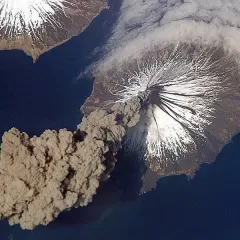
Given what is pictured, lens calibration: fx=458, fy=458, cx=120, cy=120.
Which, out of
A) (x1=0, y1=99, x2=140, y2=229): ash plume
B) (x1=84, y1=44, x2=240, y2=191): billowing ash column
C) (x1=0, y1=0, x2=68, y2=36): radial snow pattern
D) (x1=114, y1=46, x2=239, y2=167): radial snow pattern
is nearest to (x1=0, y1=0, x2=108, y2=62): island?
(x1=0, y1=0, x2=68, y2=36): radial snow pattern

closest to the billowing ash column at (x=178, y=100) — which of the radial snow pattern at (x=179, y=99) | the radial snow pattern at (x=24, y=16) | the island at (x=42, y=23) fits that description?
the radial snow pattern at (x=179, y=99)

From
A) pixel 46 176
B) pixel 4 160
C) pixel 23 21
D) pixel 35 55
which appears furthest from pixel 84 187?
pixel 23 21

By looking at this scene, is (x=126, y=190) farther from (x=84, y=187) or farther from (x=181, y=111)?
(x=181, y=111)

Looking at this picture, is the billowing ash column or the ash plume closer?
the ash plume

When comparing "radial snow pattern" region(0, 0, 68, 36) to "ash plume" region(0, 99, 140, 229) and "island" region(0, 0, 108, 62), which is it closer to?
"island" region(0, 0, 108, 62)

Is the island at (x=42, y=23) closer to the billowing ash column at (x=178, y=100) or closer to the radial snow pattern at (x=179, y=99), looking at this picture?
the billowing ash column at (x=178, y=100)

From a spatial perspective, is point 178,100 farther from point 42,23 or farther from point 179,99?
point 42,23
